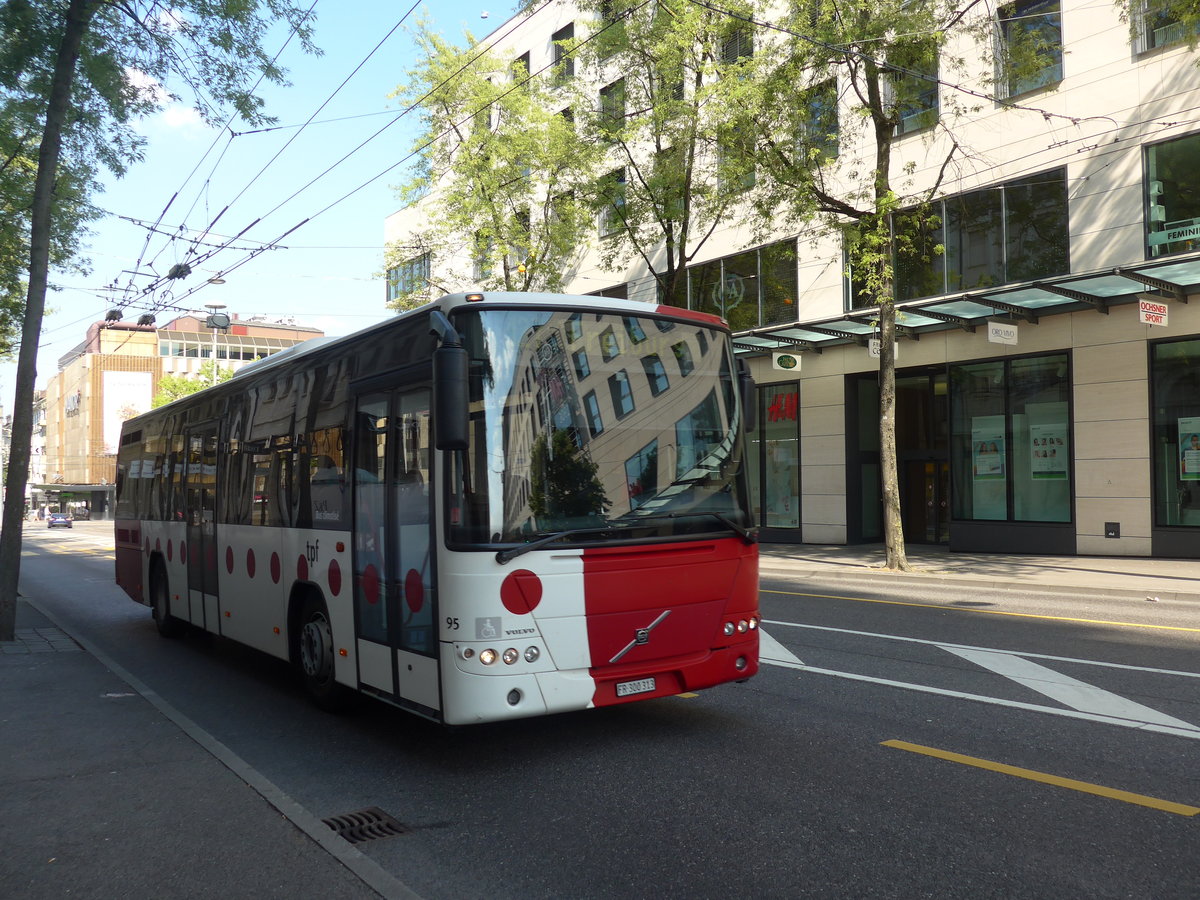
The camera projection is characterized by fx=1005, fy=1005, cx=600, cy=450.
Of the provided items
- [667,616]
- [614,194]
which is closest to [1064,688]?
[667,616]

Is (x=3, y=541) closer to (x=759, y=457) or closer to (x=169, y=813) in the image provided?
(x=169, y=813)

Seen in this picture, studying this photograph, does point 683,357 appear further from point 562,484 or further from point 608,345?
point 562,484

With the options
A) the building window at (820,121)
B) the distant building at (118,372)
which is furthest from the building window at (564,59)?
the distant building at (118,372)

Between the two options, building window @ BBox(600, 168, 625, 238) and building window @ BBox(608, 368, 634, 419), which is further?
building window @ BBox(600, 168, 625, 238)

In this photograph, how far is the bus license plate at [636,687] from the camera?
6027 millimetres

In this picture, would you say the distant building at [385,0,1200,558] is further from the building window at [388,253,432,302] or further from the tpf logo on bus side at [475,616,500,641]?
the tpf logo on bus side at [475,616,500,641]

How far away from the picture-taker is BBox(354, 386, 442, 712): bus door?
6020 mm

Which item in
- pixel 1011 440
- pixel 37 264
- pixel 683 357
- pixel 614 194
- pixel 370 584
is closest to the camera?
pixel 683 357

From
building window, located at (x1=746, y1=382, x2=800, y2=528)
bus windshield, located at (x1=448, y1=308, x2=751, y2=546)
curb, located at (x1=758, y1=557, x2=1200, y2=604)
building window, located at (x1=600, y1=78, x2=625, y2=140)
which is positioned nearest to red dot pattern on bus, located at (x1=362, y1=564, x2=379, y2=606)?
bus windshield, located at (x1=448, y1=308, x2=751, y2=546)

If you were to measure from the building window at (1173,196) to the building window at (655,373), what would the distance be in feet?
50.3

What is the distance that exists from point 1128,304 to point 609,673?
17006 mm

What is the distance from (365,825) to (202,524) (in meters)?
6.36

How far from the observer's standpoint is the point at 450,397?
546cm

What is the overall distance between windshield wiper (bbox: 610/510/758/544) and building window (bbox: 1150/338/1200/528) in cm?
1488
